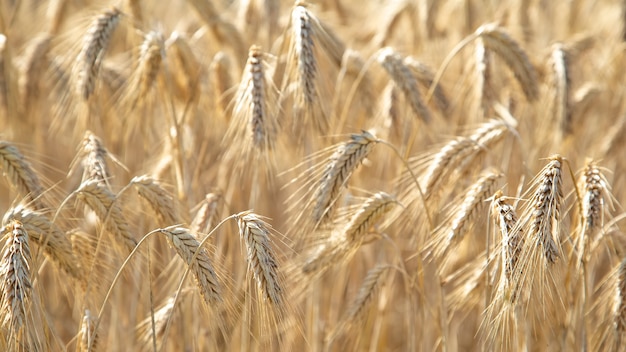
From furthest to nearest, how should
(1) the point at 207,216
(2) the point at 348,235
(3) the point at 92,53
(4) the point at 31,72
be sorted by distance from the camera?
(4) the point at 31,72 → (3) the point at 92,53 → (1) the point at 207,216 → (2) the point at 348,235

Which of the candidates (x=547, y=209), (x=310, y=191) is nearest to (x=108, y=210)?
(x=310, y=191)

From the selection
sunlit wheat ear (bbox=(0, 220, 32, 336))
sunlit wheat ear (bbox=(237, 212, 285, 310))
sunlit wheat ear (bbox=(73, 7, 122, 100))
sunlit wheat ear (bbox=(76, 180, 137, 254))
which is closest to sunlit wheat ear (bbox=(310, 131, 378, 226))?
sunlit wheat ear (bbox=(237, 212, 285, 310))

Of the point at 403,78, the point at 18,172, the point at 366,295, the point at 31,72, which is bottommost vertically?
the point at 366,295

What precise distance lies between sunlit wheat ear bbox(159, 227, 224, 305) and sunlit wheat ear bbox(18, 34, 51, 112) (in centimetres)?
206

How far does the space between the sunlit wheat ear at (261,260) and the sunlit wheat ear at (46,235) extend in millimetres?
623

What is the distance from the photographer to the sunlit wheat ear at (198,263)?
200 cm

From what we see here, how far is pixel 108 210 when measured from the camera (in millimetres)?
2225

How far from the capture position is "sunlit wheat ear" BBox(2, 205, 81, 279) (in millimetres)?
2129

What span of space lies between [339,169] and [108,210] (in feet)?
2.65

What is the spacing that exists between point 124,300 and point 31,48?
61.5 inches

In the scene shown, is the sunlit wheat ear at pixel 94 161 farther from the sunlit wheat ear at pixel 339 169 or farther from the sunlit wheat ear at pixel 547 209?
the sunlit wheat ear at pixel 547 209

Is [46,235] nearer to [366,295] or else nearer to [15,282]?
[15,282]

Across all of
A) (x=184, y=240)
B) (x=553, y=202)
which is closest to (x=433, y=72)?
(x=553, y=202)

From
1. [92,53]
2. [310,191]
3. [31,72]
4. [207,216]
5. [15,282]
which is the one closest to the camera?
[15,282]
